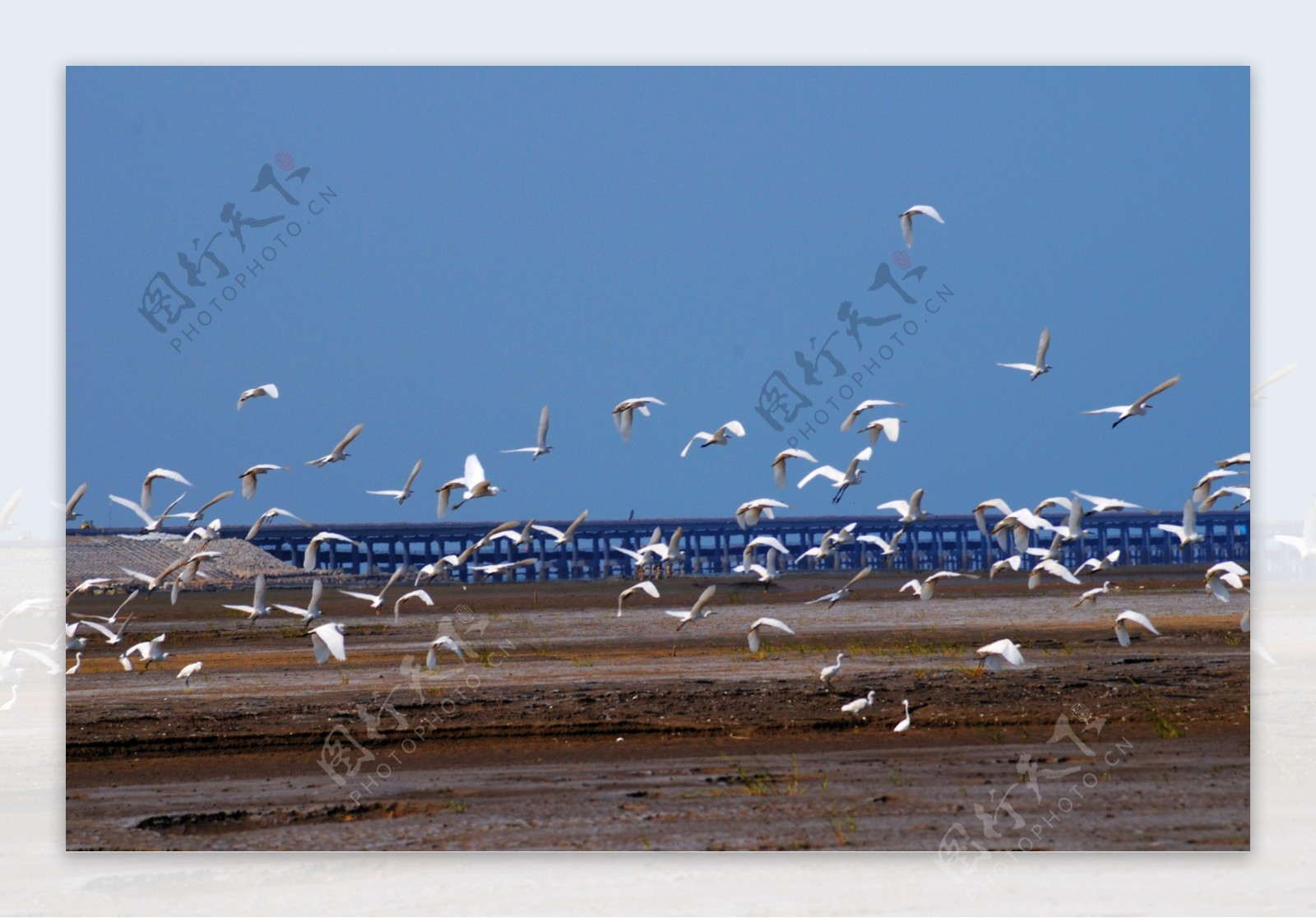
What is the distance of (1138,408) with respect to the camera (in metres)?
11.9

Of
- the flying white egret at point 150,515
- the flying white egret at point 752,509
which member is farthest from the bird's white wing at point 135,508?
the flying white egret at point 752,509

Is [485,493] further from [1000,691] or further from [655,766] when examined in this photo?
[1000,691]

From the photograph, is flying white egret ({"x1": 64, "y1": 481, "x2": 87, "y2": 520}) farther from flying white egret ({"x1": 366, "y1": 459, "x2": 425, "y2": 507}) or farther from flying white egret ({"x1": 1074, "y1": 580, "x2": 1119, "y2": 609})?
flying white egret ({"x1": 1074, "y1": 580, "x2": 1119, "y2": 609})

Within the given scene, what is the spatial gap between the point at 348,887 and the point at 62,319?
13.3 feet

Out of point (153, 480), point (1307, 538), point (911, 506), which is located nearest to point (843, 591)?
point (911, 506)

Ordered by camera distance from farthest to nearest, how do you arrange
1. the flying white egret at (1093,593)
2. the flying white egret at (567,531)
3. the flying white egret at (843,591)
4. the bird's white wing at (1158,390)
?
the flying white egret at (843,591)
the flying white egret at (567,531)
the flying white egret at (1093,593)
the bird's white wing at (1158,390)

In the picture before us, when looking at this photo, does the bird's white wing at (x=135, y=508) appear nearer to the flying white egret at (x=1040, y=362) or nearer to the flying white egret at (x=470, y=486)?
the flying white egret at (x=470, y=486)

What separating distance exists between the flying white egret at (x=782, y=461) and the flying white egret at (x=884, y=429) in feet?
1.74

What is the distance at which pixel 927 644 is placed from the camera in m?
18.5

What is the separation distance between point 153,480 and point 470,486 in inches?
106

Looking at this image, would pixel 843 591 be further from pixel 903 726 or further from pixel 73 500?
pixel 73 500

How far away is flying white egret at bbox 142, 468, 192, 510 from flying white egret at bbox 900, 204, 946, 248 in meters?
5.94

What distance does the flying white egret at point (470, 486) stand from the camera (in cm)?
1264

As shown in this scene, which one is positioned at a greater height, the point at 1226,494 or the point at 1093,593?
the point at 1226,494
